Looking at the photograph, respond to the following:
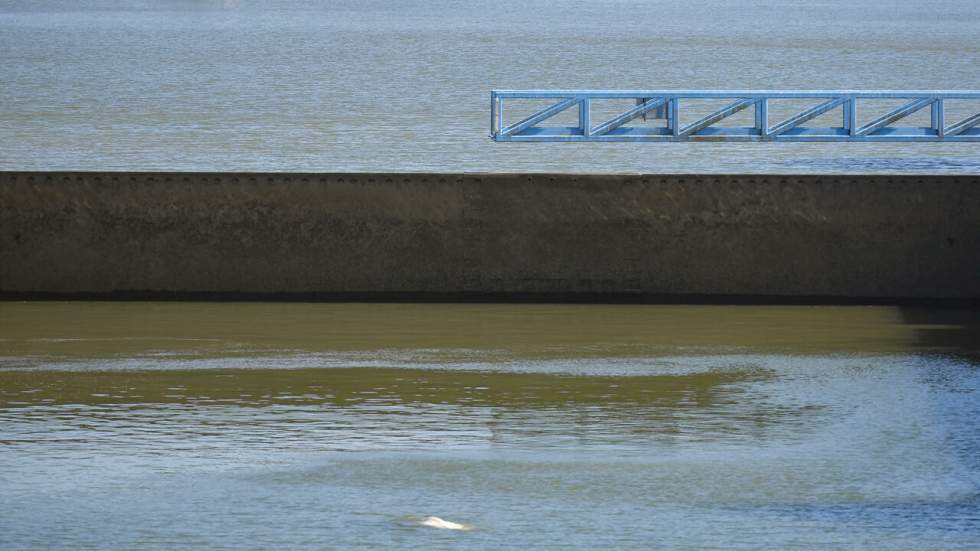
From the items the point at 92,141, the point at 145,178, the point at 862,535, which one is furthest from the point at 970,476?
the point at 92,141

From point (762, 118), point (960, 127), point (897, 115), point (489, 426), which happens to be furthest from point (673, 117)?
point (489, 426)

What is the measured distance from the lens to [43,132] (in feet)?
134

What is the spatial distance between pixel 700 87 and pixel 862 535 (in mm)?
56104

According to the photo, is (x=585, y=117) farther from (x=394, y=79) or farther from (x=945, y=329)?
(x=394, y=79)

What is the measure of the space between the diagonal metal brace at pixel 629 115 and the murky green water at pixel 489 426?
18.3 feet

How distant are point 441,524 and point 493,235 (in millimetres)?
6511

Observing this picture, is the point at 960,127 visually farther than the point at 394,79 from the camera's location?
No

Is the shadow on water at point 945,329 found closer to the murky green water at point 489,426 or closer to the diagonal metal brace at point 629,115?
the murky green water at point 489,426

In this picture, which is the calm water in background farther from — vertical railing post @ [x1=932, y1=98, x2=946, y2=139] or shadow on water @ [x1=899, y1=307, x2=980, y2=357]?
shadow on water @ [x1=899, y1=307, x2=980, y2=357]

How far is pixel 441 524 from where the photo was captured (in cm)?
921

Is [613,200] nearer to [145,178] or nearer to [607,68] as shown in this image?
[145,178]

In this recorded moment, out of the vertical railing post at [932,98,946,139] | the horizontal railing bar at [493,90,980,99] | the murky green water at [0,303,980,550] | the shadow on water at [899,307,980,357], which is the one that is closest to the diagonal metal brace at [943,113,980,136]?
the vertical railing post at [932,98,946,139]

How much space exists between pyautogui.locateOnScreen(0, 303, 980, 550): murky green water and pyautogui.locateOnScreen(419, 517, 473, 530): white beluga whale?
Answer: 0.21ft

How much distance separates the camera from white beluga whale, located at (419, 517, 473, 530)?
9.16 m
